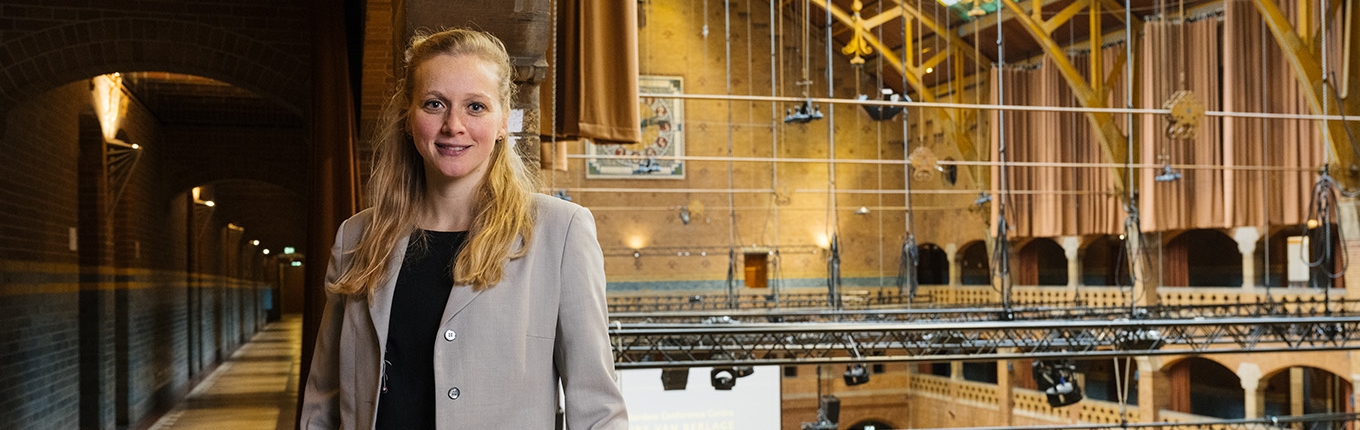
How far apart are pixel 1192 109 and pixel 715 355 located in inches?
231

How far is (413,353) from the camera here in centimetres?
144

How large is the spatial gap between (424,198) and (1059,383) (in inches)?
494

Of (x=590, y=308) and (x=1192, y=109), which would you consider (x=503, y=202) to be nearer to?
(x=590, y=308)

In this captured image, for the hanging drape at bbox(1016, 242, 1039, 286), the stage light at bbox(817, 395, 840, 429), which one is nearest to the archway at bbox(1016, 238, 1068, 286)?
the hanging drape at bbox(1016, 242, 1039, 286)

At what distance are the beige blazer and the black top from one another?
0.02m

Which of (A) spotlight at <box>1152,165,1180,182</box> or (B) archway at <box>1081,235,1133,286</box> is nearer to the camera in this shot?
(A) spotlight at <box>1152,165,1180,182</box>

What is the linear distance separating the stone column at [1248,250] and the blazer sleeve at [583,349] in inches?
591

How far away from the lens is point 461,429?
1.39 m

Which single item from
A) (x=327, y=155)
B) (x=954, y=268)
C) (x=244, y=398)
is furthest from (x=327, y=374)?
(x=954, y=268)

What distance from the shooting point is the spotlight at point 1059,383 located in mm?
12805

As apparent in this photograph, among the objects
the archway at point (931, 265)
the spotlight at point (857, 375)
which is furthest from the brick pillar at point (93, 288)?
the archway at point (931, 265)

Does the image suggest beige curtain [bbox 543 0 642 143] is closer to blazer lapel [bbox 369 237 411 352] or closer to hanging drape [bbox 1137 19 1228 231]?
blazer lapel [bbox 369 237 411 352]

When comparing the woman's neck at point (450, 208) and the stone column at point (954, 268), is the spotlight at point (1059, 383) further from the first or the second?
the woman's neck at point (450, 208)

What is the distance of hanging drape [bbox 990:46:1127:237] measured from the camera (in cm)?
1722
